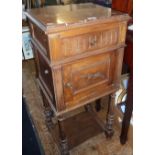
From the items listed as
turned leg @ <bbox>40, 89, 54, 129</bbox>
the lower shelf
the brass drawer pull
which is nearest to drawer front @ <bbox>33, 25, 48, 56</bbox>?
the brass drawer pull

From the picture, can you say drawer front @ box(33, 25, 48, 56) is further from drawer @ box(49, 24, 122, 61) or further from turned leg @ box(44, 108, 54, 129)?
turned leg @ box(44, 108, 54, 129)

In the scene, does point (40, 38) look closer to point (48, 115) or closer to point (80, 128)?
point (48, 115)

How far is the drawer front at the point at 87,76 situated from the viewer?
86 cm

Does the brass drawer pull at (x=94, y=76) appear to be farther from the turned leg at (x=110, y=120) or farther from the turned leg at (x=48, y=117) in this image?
the turned leg at (x=48, y=117)

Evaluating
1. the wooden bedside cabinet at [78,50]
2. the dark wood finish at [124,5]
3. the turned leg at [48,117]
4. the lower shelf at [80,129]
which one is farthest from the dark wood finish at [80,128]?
the dark wood finish at [124,5]

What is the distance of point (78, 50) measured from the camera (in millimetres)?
806

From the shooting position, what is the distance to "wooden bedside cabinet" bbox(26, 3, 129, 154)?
75cm

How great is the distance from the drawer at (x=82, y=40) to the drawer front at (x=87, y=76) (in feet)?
0.18

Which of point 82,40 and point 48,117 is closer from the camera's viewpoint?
point 82,40

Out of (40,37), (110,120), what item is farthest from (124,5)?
(110,120)

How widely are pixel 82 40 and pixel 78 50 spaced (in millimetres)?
48
